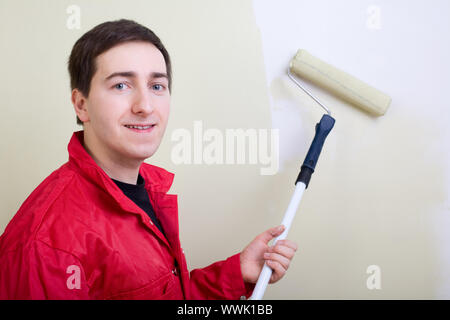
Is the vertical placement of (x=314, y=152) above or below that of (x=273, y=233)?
above

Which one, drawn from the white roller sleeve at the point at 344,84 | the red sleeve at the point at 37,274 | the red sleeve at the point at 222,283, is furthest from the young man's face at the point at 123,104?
the white roller sleeve at the point at 344,84

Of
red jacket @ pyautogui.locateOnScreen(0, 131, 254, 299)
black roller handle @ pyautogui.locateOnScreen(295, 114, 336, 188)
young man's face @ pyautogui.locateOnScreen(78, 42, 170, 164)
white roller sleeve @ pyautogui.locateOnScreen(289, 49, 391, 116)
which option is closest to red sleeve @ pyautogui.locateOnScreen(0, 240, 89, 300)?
red jacket @ pyautogui.locateOnScreen(0, 131, 254, 299)

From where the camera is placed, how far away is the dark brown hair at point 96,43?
933mm

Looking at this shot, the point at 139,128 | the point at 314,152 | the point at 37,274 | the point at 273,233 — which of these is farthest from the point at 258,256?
the point at 37,274

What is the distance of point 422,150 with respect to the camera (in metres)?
1.35

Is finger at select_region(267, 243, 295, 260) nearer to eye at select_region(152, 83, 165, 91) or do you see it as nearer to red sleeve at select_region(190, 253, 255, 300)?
red sleeve at select_region(190, 253, 255, 300)

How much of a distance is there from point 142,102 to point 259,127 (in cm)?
55

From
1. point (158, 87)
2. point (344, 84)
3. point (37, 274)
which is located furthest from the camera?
point (344, 84)

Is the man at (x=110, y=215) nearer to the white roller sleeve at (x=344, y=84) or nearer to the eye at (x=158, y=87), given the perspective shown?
the eye at (x=158, y=87)

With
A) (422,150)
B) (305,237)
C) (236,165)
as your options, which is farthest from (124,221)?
(422,150)

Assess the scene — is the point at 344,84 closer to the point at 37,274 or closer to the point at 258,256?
the point at 258,256

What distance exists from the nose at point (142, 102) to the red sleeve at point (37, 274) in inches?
13.1

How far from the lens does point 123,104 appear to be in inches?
36.1
